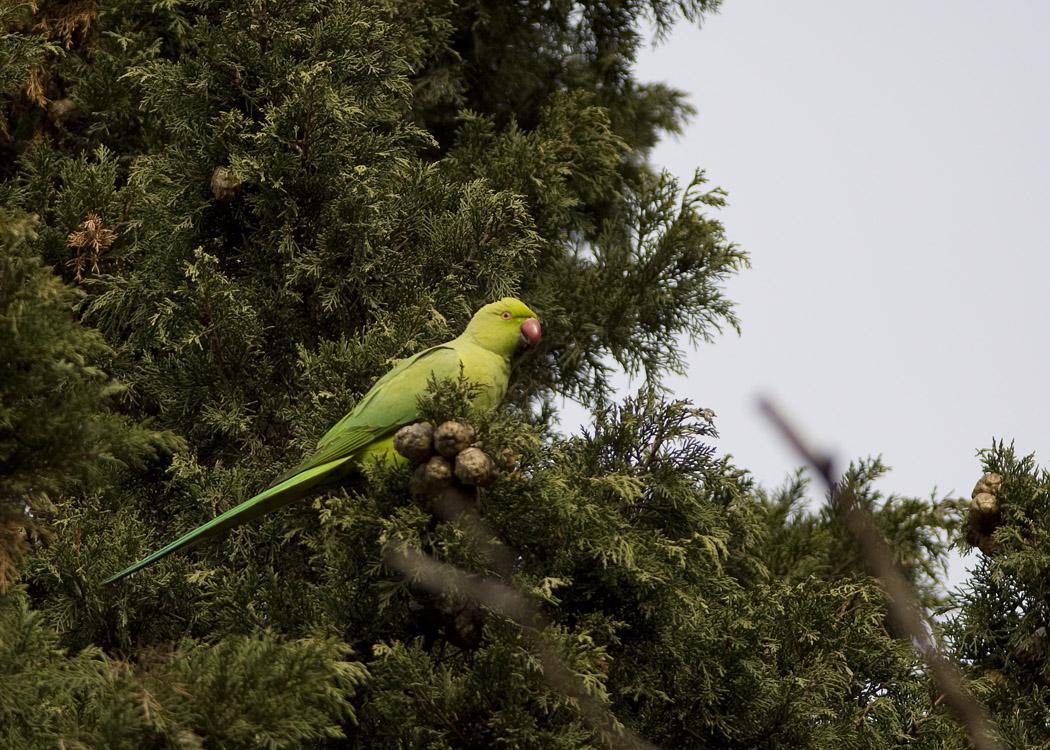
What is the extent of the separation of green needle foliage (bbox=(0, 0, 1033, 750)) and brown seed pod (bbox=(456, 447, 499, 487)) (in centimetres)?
6

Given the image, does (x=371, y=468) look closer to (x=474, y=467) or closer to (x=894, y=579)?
(x=474, y=467)

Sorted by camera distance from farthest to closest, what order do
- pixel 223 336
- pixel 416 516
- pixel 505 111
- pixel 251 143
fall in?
1. pixel 505 111
2. pixel 251 143
3. pixel 223 336
4. pixel 416 516

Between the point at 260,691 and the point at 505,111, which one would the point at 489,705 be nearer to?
the point at 260,691

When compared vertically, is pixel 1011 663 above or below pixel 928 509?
below

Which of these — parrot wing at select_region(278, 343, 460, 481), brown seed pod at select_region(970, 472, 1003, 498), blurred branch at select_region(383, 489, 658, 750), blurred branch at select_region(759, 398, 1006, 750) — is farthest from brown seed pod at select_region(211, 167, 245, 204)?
blurred branch at select_region(759, 398, 1006, 750)

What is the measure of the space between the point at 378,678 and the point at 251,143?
2167 millimetres

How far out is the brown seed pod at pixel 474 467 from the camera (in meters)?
2.75

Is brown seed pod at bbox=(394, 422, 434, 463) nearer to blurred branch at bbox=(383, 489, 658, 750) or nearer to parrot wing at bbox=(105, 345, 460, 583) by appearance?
blurred branch at bbox=(383, 489, 658, 750)

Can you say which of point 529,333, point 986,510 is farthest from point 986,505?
point 529,333

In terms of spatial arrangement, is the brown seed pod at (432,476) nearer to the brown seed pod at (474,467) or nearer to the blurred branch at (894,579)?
the brown seed pod at (474,467)

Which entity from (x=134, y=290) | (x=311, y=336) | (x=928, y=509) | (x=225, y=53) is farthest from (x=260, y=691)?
(x=928, y=509)

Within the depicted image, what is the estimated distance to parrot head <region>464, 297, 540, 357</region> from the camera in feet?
12.8

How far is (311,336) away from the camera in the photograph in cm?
419

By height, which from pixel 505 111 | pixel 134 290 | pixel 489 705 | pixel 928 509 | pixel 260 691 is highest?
pixel 505 111
